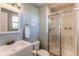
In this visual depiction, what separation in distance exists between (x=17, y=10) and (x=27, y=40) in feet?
1.65

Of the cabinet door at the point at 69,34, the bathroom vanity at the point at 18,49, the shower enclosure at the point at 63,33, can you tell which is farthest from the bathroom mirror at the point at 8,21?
the cabinet door at the point at 69,34

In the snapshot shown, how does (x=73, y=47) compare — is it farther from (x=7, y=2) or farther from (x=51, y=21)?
(x=7, y=2)

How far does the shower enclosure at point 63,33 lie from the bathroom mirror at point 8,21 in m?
0.54

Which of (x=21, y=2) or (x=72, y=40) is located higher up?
(x=21, y=2)

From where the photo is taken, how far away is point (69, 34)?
1.36 m

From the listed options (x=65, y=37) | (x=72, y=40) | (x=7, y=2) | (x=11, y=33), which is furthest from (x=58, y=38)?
(x=7, y=2)

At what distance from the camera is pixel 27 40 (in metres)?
1.35

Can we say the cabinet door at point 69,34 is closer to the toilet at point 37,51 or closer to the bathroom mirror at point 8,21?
the toilet at point 37,51

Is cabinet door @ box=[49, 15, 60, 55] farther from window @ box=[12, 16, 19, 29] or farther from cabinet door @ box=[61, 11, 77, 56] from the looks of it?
window @ box=[12, 16, 19, 29]

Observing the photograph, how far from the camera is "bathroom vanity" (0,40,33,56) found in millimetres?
1151

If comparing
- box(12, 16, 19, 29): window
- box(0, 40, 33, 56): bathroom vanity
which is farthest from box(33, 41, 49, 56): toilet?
box(12, 16, 19, 29): window

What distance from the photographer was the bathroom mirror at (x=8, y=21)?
1.20 meters

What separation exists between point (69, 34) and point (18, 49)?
0.83 metres

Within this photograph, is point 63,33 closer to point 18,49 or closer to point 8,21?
point 18,49
